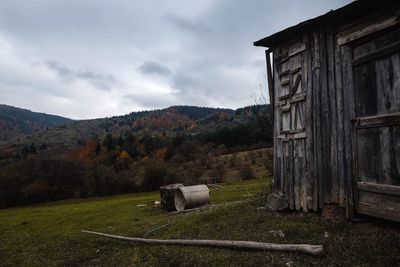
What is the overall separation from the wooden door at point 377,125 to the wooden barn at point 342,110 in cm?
2

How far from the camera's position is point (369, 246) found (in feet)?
24.9

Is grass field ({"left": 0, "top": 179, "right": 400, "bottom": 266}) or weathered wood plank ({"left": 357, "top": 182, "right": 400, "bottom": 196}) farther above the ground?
weathered wood plank ({"left": 357, "top": 182, "right": 400, "bottom": 196})

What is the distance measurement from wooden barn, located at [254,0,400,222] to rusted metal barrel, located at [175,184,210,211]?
729 centimetres

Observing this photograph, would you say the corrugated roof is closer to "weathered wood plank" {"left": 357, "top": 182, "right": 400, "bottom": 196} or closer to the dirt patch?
"weathered wood plank" {"left": 357, "top": 182, "right": 400, "bottom": 196}

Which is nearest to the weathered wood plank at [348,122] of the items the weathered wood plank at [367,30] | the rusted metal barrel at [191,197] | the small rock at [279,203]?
the weathered wood plank at [367,30]

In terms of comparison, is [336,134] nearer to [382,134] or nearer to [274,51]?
[382,134]

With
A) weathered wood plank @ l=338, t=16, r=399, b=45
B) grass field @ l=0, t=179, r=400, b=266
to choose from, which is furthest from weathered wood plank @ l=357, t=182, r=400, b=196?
weathered wood plank @ l=338, t=16, r=399, b=45

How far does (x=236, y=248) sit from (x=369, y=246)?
3066mm

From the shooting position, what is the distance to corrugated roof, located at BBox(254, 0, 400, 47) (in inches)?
340

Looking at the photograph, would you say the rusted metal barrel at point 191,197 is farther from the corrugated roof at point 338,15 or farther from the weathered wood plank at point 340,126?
the weathered wood plank at point 340,126

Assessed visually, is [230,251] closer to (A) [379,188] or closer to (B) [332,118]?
(A) [379,188]

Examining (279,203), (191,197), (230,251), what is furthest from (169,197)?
(230,251)

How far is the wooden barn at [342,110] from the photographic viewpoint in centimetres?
829

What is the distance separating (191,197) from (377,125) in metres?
12.0
